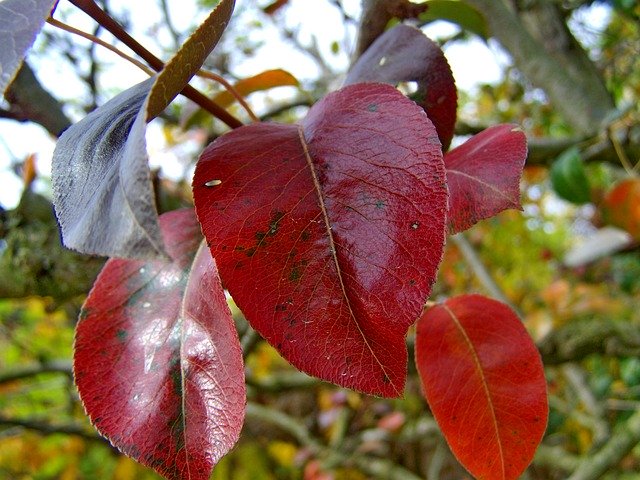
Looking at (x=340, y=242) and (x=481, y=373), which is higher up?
(x=340, y=242)

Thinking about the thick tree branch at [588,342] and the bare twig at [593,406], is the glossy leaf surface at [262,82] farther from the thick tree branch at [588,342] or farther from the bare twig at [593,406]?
the bare twig at [593,406]

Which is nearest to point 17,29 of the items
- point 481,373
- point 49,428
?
point 481,373

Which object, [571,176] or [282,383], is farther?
[282,383]

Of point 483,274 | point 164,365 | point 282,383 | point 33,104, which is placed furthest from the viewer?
point 483,274

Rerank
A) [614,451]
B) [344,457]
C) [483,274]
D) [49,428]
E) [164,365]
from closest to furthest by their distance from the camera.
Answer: [164,365] < [614,451] < [49,428] < [483,274] < [344,457]

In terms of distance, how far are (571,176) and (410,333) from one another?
48cm

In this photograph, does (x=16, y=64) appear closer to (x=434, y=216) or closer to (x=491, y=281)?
(x=434, y=216)

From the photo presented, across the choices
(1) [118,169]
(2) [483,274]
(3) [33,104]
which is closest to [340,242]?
(1) [118,169]

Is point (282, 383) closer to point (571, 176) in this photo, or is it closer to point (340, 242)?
point (571, 176)

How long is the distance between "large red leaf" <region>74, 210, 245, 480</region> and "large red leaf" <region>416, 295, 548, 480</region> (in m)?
0.18

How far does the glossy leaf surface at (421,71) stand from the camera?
0.49 m

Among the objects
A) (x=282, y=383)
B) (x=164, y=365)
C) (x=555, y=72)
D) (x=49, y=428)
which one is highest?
(x=164, y=365)

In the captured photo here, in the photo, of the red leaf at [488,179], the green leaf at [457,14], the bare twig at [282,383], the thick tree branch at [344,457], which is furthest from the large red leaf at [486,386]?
the thick tree branch at [344,457]

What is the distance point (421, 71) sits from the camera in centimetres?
50
